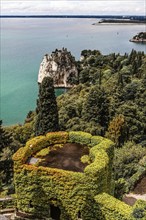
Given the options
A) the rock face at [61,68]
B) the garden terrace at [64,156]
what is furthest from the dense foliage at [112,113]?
the rock face at [61,68]

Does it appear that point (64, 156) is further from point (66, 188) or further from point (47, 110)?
point (47, 110)

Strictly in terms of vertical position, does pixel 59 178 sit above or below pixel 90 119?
above

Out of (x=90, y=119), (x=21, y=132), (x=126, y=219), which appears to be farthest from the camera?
(x=21, y=132)

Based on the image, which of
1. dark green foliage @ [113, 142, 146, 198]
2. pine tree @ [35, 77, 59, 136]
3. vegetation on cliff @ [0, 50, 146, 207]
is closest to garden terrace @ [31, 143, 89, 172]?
dark green foliage @ [113, 142, 146, 198]

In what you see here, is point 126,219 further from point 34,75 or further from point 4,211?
point 34,75

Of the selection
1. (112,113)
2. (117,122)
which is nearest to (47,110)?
(117,122)

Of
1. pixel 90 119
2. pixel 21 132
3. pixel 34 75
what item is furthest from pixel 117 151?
pixel 34 75

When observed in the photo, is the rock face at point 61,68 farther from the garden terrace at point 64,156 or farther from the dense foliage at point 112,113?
the garden terrace at point 64,156
